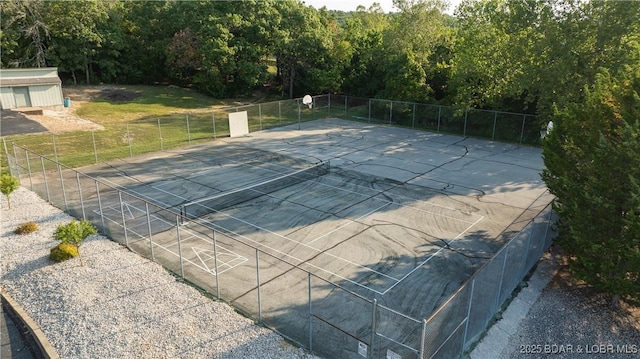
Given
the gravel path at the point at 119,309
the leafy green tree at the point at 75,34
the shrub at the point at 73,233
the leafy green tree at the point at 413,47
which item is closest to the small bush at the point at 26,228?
the gravel path at the point at 119,309

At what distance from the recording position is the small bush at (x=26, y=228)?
16203 mm

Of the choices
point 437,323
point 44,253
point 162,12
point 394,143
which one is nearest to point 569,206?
point 437,323

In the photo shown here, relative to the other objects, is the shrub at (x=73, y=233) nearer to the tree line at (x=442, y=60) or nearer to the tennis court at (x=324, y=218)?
the tennis court at (x=324, y=218)

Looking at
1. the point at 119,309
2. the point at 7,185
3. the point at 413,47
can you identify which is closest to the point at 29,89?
the point at 7,185

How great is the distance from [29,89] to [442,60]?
35619 mm

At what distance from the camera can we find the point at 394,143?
104 feet

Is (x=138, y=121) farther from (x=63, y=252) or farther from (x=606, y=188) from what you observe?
(x=606, y=188)

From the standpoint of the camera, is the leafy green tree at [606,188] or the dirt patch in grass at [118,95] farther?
the dirt patch in grass at [118,95]

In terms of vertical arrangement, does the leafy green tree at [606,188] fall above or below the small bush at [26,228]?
above

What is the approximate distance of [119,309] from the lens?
459 inches

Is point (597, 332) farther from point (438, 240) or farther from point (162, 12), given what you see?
point (162, 12)

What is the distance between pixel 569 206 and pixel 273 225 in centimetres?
1023

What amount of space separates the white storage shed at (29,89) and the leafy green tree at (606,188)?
38.6 m

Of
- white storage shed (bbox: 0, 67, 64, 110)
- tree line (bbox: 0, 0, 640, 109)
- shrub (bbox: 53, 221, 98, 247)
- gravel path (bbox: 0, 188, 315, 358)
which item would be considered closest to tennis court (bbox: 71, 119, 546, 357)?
gravel path (bbox: 0, 188, 315, 358)
